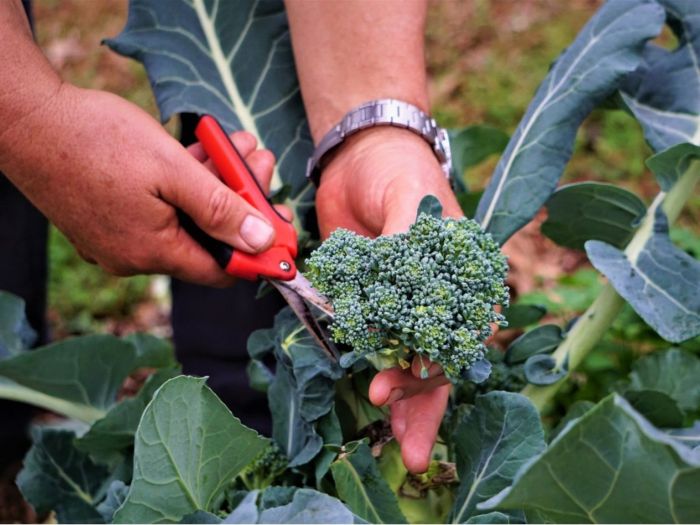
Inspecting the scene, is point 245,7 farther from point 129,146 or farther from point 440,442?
point 440,442

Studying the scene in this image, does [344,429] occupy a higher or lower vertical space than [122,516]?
lower

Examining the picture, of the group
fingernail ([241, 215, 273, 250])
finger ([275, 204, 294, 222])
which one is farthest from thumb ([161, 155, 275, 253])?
finger ([275, 204, 294, 222])

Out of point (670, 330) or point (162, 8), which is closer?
point (670, 330)

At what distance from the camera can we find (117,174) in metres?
1.42

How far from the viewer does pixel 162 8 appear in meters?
1.71

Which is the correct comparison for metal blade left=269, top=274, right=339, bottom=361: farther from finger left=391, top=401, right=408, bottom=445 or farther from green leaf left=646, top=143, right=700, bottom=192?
green leaf left=646, top=143, right=700, bottom=192

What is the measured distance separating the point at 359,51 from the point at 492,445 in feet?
2.47

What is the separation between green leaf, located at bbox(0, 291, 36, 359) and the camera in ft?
5.87

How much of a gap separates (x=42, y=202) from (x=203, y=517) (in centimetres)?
63

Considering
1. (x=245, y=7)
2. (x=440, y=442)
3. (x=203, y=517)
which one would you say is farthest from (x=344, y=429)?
(x=245, y=7)

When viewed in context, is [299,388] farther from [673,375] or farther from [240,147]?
[673,375]

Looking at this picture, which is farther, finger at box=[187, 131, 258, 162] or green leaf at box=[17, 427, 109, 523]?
green leaf at box=[17, 427, 109, 523]

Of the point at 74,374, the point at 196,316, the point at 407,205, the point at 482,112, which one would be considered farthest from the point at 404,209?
the point at 482,112

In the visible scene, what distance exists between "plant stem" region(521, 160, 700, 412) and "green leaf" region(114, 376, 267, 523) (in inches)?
22.8
